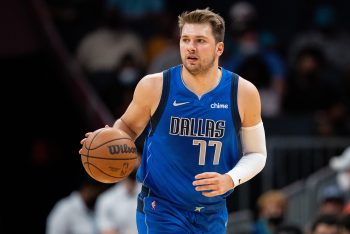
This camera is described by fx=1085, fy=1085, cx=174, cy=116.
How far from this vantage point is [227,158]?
945cm

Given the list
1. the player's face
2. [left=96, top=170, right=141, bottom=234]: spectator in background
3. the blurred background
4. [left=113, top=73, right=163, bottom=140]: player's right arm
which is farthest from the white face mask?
the player's face

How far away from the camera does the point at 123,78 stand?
59.7 ft

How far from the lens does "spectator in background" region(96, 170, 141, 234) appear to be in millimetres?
15242

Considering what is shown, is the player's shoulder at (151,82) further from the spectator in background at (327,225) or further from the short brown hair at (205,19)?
the spectator in background at (327,225)

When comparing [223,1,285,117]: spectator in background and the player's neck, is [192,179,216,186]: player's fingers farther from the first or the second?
[223,1,285,117]: spectator in background

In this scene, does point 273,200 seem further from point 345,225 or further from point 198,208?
point 198,208

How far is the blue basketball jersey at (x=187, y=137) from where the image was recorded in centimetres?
926

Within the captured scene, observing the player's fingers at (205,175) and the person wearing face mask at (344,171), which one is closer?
the player's fingers at (205,175)

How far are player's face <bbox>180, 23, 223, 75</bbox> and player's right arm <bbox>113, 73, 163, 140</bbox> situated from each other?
12.8 inches

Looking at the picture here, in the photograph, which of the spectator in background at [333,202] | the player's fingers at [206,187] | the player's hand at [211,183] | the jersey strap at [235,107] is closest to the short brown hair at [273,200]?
the spectator in background at [333,202]

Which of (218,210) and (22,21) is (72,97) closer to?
(22,21)

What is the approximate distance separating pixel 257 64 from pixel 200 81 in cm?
804

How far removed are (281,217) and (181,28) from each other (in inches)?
212

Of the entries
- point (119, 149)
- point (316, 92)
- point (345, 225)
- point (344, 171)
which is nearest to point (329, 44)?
point (316, 92)
